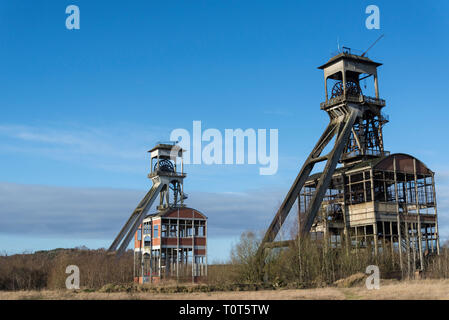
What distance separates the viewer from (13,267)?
1540 inches

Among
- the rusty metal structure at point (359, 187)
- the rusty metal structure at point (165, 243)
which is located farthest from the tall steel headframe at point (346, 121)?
the rusty metal structure at point (165, 243)

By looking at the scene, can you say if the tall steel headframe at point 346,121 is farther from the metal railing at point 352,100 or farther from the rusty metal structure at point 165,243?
the rusty metal structure at point 165,243

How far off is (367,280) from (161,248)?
73.5 feet

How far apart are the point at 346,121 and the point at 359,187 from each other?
617cm

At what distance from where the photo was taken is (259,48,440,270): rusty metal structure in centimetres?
3853

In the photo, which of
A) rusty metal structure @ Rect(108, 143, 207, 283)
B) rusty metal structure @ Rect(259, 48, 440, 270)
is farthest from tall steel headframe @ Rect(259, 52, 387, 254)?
rusty metal structure @ Rect(108, 143, 207, 283)

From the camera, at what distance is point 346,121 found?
145ft

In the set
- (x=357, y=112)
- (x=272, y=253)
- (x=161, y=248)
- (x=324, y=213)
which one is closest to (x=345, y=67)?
(x=357, y=112)

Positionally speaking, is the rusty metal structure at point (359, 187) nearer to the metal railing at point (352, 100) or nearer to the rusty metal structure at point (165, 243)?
the metal railing at point (352, 100)

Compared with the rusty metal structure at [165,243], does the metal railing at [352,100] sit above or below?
above

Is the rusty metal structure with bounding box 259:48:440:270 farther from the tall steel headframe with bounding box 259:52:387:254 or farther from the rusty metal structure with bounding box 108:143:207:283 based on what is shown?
the rusty metal structure with bounding box 108:143:207:283

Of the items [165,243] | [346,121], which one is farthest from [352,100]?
[165,243]

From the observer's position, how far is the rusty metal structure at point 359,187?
126ft
